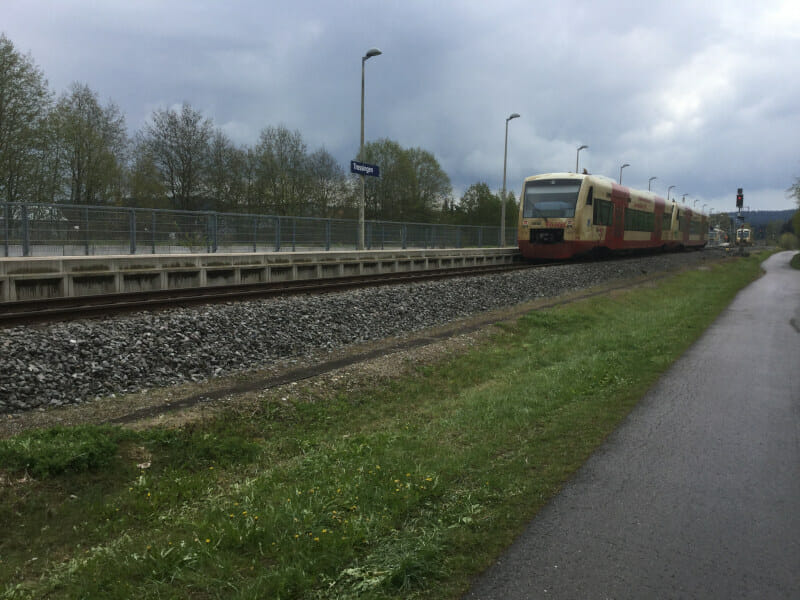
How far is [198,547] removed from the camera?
3.45 metres

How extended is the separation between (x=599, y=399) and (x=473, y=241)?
104 feet

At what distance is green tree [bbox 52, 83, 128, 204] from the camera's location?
1266 inches

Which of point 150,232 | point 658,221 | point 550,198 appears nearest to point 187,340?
point 150,232

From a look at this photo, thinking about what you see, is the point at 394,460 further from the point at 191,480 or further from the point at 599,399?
the point at 599,399

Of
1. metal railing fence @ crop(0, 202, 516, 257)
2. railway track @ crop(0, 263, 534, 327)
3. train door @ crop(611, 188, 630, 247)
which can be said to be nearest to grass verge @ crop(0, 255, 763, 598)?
railway track @ crop(0, 263, 534, 327)

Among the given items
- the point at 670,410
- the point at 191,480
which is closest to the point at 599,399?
the point at 670,410

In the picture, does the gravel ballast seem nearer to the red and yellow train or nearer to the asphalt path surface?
the asphalt path surface

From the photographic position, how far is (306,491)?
4234mm

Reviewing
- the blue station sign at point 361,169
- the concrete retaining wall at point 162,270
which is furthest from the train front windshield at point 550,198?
the blue station sign at point 361,169

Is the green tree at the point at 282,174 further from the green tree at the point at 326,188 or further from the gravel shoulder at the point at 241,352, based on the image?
the gravel shoulder at the point at 241,352

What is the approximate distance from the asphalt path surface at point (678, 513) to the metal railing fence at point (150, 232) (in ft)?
51.6

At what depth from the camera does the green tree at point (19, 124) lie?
2725 cm

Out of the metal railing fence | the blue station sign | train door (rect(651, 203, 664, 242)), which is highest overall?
the blue station sign

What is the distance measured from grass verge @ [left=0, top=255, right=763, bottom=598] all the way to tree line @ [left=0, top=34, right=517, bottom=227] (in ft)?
70.1
